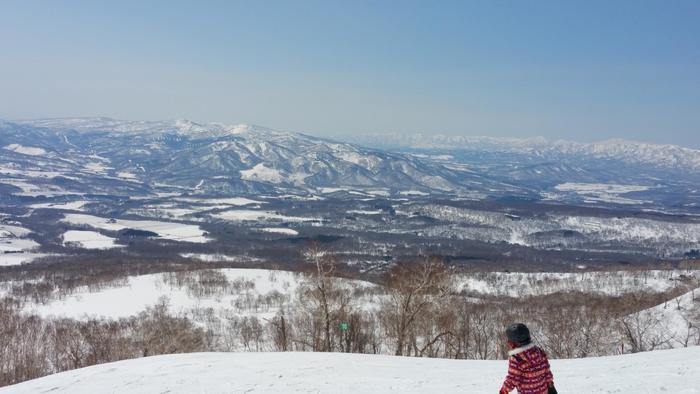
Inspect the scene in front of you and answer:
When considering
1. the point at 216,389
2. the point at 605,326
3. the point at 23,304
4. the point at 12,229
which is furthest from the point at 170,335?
the point at 12,229

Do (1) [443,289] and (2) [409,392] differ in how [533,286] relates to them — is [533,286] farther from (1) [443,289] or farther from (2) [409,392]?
(2) [409,392]

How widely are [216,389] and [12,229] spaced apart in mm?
225275

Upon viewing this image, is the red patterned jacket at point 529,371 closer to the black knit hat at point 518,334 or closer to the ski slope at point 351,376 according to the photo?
the black knit hat at point 518,334

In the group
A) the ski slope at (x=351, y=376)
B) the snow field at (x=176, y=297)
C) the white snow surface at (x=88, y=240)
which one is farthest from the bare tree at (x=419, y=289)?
the white snow surface at (x=88, y=240)

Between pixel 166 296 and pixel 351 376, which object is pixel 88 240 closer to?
pixel 166 296

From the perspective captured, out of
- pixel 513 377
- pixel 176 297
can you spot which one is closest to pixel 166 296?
pixel 176 297

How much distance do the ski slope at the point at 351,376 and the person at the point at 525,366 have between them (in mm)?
4978

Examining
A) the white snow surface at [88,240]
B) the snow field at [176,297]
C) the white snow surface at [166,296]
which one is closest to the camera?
the white snow surface at [166,296]

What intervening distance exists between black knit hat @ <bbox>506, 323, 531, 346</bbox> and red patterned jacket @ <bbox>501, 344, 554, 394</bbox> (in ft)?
0.43

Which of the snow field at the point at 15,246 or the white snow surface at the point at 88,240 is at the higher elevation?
the snow field at the point at 15,246

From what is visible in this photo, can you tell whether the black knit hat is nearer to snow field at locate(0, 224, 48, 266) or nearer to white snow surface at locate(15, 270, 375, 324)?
white snow surface at locate(15, 270, 375, 324)

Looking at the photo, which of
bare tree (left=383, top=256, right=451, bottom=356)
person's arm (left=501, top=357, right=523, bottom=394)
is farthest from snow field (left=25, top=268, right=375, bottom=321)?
person's arm (left=501, top=357, right=523, bottom=394)

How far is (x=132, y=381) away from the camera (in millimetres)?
14797

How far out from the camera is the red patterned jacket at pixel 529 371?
7453mm
